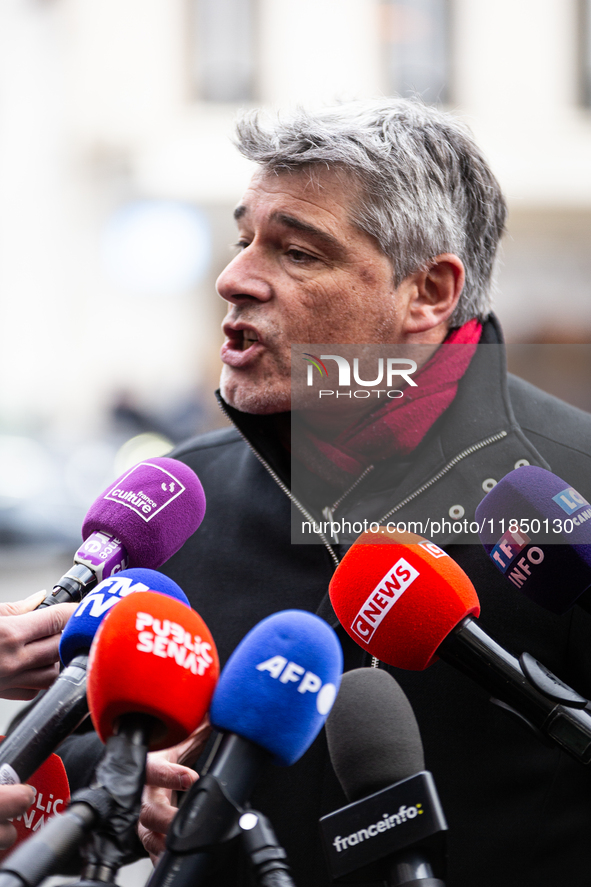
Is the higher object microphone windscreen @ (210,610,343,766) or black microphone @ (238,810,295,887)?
microphone windscreen @ (210,610,343,766)

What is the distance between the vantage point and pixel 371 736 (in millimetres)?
1084

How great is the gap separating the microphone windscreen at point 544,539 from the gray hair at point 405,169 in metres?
0.71

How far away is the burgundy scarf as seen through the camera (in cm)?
177

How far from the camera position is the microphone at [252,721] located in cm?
88

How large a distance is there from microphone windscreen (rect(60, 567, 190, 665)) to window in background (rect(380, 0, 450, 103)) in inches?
548

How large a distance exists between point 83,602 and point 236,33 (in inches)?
584

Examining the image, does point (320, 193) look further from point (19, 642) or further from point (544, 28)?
point (544, 28)

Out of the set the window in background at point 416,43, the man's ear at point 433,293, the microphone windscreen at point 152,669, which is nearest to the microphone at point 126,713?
the microphone windscreen at point 152,669

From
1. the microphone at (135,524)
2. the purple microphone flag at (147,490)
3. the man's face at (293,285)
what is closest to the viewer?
the microphone at (135,524)

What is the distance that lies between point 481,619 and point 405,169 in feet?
2.97

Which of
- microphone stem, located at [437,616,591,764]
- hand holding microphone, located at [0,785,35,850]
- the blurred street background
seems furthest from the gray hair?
the blurred street background

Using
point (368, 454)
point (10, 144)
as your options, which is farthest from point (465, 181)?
point (10, 144)

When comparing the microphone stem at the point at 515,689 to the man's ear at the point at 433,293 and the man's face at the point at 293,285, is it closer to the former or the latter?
the man's face at the point at 293,285

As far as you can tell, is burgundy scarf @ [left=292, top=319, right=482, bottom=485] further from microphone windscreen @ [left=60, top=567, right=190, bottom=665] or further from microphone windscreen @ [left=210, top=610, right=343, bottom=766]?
microphone windscreen @ [left=210, top=610, right=343, bottom=766]
